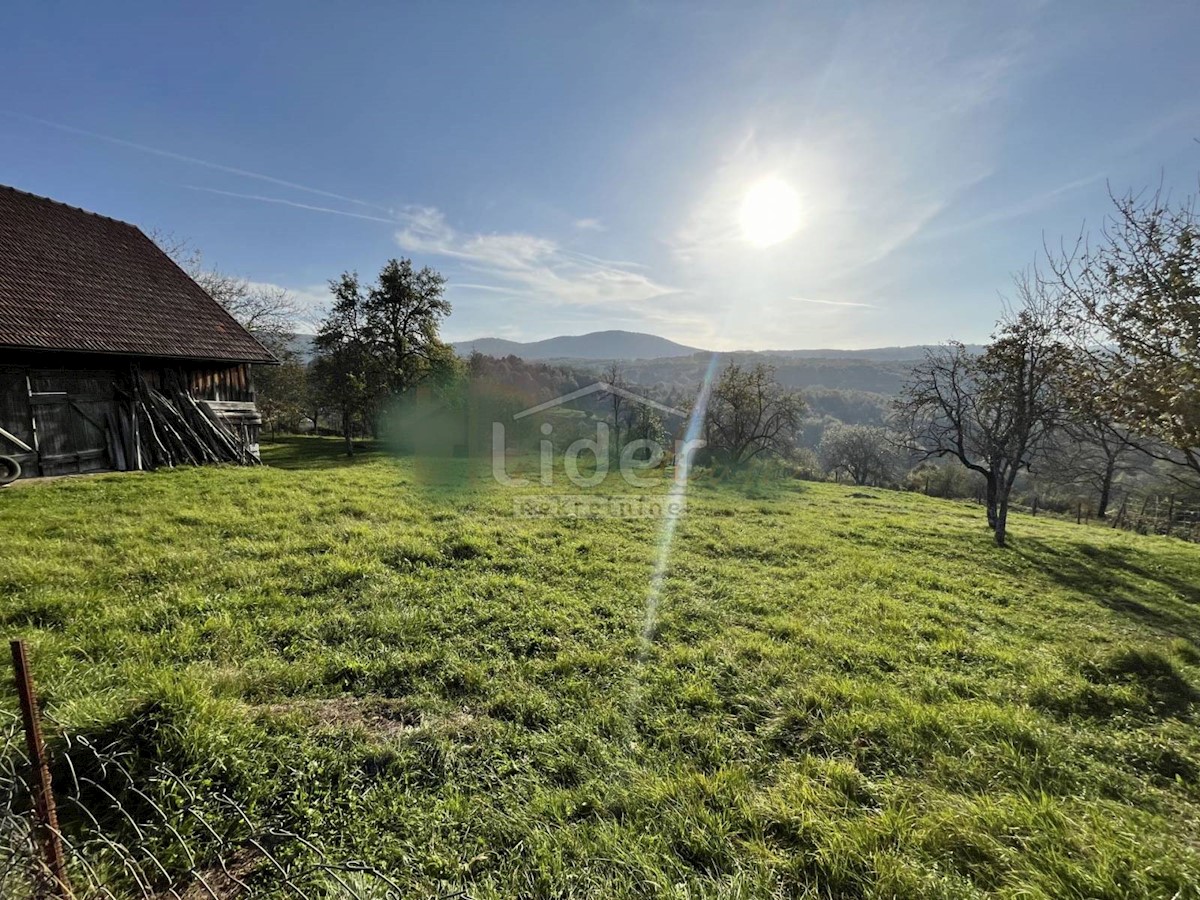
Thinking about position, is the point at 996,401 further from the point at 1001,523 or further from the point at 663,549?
the point at 663,549

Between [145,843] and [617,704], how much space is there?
2695mm

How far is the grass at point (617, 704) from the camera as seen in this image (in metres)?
2.28

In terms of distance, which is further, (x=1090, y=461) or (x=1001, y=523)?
(x=1090, y=461)

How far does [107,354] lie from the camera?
1072 cm

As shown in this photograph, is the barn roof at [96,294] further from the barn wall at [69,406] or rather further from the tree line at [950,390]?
the tree line at [950,390]

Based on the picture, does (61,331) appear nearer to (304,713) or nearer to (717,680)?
(304,713)

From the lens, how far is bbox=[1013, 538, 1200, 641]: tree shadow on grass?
6.94 meters

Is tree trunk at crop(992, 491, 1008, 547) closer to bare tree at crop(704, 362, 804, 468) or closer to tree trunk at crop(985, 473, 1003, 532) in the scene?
tree trunk at crop(985, 473, 1003, 532)

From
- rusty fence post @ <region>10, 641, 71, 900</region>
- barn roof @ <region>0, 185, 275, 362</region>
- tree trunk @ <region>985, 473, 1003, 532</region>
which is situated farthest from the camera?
tree trunk @ <region>985, 473, 1003, 532</region>

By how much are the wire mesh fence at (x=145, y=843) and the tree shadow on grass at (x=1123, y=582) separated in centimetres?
988

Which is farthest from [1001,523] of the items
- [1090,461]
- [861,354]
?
[861,354]

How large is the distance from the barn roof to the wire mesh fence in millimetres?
11558

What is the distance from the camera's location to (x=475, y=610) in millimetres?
5082

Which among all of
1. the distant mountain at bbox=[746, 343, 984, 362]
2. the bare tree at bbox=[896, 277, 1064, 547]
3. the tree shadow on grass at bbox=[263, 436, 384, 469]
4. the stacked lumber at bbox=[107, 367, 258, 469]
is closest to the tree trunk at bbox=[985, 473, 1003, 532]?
the bare tree at bbox=[896, 277, 1064, 547]
